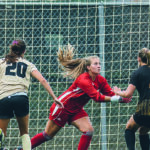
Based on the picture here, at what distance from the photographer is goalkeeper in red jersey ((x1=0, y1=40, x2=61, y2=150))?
17.9 ft

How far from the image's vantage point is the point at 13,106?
5449 mm

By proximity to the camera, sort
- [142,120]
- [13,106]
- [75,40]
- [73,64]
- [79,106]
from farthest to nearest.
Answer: [75,40] → [73,64] → [79,106] → [142,120] → [13,106]

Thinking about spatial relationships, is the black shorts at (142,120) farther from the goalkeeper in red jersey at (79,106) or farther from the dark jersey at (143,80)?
the goalkeeper in red jersey at (79,106)

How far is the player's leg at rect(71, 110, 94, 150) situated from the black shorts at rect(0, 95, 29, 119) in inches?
33.0

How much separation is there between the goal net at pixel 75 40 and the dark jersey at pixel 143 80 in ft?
7.13

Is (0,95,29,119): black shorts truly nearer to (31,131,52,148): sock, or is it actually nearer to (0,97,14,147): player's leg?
(0,97,14,147): player's leg

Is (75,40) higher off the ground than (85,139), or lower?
higher

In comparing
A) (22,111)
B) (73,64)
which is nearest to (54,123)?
(22,111)

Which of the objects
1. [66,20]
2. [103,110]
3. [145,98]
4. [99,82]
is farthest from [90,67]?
[66,20]

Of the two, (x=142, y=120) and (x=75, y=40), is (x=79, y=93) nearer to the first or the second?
(x=142, y=120)

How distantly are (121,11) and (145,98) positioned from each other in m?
2.73

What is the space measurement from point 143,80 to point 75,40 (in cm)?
Result: 261

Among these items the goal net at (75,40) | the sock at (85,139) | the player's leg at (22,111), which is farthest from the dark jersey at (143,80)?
the goal net at (75,40)

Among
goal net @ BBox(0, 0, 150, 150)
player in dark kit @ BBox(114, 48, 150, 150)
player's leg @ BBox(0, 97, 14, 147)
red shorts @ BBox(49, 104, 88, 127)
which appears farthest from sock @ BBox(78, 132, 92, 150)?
goal net @ BBox(0, 0, 150, 150)
